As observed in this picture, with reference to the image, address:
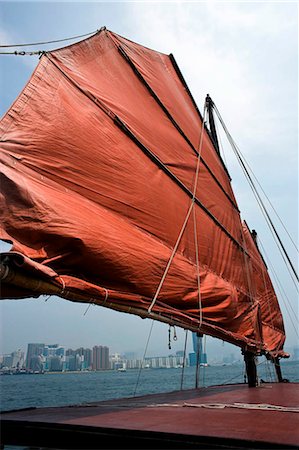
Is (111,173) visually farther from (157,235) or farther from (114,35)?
(114,35)

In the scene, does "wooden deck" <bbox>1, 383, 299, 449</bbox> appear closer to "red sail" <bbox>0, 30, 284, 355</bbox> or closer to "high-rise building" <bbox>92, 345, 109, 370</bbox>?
"red sail" <bbox>0, 30, 284, 355</bbox>

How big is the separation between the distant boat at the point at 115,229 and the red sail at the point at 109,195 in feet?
0.05

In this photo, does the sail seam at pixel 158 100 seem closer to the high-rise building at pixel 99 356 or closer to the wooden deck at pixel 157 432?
the wooden deck at pixel 157 432

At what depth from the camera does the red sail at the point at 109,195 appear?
259cm

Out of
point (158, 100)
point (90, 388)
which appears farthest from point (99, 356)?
point (158, 100)

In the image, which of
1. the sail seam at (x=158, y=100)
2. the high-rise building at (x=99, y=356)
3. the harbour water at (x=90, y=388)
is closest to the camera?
the sail seam at (x=158, y=100)

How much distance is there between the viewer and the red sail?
8.50 feet

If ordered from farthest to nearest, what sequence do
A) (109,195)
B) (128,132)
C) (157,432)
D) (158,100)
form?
(158,100) < (128,132) < (109,195) < (157,432)

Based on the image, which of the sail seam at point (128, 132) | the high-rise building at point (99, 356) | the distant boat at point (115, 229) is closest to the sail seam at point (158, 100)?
the distant boat at point (115, 229)

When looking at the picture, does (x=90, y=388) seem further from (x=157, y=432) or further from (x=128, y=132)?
(x=157, y=432)

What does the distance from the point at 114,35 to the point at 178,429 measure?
5.75 metres

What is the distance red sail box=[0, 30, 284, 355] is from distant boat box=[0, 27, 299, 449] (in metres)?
0.01

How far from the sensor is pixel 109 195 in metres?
3.71

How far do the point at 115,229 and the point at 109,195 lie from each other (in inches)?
19.8
